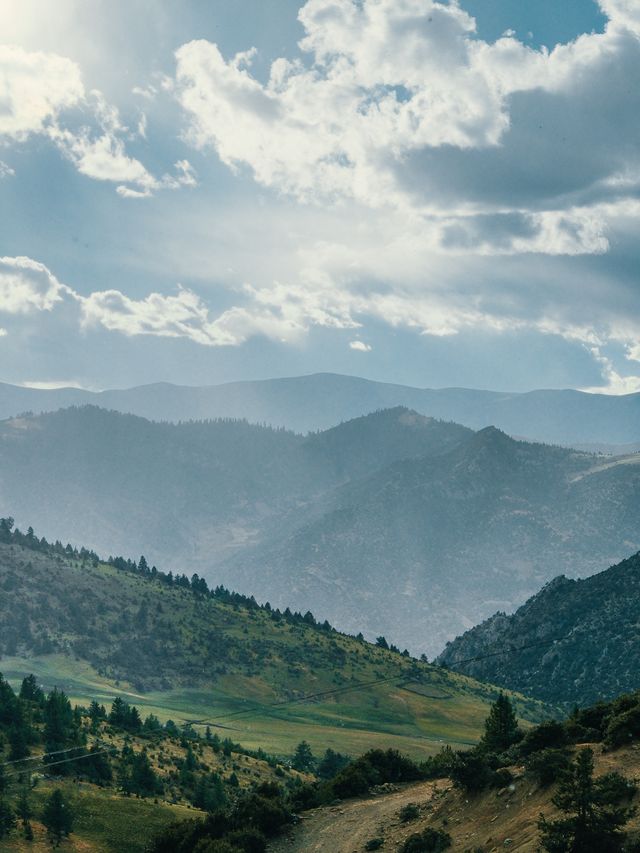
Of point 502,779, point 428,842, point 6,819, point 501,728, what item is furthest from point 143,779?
point 502,779

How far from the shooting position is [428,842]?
41.9 m

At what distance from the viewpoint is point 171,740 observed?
373 ft

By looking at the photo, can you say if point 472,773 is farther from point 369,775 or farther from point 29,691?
point 29,691

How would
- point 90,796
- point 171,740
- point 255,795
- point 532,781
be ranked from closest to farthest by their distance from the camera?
point 532,781
point 255,795
point 90,796
point 171,740

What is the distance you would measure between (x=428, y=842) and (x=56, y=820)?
31.5m

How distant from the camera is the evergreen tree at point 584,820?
3384 cm

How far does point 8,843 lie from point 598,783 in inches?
1574

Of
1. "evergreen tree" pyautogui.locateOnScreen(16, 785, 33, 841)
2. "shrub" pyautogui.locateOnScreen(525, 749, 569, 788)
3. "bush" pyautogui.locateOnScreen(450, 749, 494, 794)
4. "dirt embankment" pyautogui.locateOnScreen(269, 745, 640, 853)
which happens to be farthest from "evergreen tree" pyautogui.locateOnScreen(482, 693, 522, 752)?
"evergreen tree" pyautogui.locateOnScreen(16, 785, 33, 841)

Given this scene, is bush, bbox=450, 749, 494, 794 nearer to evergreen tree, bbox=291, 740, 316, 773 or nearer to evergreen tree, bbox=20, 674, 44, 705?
evergreen tree, bbox=20, 674, 44, 705

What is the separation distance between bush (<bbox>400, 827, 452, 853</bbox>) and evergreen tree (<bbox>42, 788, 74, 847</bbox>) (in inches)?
1168

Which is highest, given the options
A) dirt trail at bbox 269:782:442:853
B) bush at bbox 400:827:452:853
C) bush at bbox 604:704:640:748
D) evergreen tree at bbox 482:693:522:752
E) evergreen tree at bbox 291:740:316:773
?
bush at bbox 604:704:640:748

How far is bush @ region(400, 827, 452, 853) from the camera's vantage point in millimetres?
41369

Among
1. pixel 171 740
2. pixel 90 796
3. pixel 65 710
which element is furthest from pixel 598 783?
pixel 171 740

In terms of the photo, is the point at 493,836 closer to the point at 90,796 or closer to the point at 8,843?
the point at 8,843
